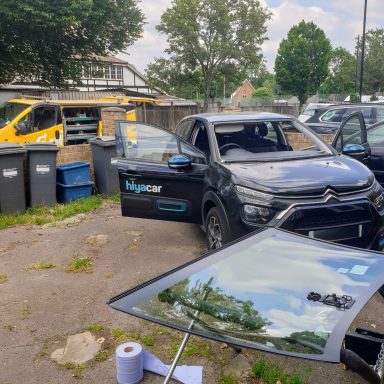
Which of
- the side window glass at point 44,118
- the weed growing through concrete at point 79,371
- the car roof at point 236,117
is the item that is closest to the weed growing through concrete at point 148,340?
the weed growing through concrete at point 79,371

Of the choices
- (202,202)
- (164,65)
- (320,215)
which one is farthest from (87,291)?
(164,65)

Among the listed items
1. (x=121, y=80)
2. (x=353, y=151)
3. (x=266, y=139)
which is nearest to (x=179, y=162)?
(x=266, y=139)

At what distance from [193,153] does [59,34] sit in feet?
52.4

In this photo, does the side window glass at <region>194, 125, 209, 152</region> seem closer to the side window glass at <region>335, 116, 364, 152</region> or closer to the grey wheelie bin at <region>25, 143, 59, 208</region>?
the side window glass at <region>335, 116, 364, 152</region>

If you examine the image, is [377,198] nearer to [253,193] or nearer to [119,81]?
[253,193]

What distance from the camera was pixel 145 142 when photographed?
16.8 ft

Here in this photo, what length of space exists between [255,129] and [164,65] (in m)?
28.1

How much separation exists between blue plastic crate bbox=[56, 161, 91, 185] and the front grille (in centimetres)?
498

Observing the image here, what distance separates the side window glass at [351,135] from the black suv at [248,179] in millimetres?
21

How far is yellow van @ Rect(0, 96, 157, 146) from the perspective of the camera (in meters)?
10.1

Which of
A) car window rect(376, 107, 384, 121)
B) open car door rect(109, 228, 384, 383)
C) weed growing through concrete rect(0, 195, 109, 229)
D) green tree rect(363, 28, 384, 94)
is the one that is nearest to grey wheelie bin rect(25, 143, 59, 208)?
weed growing through concrete rect(0, 195, 109, 229)

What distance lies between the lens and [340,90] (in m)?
56.1

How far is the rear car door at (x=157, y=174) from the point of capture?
4820mm

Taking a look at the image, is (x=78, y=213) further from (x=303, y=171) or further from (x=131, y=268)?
(x=303, y=171)
